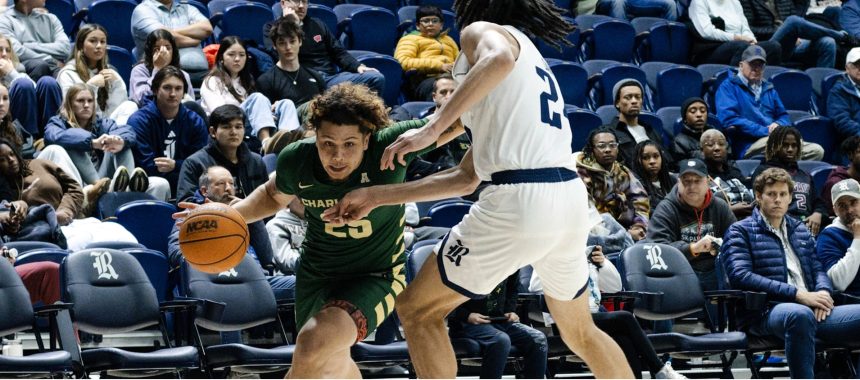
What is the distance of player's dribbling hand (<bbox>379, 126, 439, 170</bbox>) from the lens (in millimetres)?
4078

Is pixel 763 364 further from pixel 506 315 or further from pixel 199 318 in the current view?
pixel 199 318

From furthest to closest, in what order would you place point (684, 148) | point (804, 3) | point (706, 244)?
point (804, 3) < point (684, 148) < point (706, 244)

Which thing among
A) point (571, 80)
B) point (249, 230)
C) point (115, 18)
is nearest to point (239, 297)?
point (249, 230)

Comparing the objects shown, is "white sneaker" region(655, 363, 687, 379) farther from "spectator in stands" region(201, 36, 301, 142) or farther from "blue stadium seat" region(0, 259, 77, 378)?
"spectator in stands" region(201, 36, 301, 142)

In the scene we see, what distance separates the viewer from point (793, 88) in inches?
469

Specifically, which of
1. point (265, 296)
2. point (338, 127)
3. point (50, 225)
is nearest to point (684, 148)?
point (265, 296)

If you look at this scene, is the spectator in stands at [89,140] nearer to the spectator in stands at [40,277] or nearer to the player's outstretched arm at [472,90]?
the spectator in stands at [40,277]

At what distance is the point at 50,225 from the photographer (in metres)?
7.23

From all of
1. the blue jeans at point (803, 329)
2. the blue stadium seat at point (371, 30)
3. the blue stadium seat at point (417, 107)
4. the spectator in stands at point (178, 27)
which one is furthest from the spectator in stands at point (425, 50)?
the blue jeans at point (803, 329)

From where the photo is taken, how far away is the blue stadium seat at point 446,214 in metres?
8.16

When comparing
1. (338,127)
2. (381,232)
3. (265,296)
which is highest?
(338,127)

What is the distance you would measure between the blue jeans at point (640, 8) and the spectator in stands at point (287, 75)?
446 centimetres

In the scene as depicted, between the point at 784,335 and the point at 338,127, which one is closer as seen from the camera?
the point at 338,127

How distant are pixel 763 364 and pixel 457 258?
3.84m
